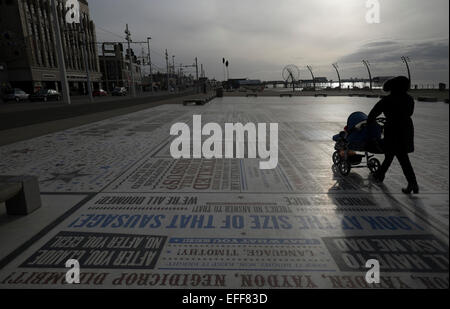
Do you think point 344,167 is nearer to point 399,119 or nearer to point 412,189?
point 412,189

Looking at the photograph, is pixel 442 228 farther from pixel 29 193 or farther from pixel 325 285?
pixel 29 193

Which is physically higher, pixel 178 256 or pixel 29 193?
pixel 29 193

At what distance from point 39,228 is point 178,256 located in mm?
1966

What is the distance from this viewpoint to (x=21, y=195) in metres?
3.81

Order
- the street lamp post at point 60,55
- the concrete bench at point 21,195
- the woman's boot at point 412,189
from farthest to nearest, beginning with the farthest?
the street lamp post at point 60,55, the woman's boot at point 412,189, the concrete bench at point 21,195

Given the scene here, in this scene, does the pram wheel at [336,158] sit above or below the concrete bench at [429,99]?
below

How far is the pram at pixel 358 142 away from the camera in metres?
4.75

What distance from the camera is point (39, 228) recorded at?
3.49 meters

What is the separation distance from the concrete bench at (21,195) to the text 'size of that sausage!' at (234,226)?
39 cm

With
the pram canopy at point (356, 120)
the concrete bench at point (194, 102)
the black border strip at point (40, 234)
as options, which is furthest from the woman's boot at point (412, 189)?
the concrete bench at point (194, 102)

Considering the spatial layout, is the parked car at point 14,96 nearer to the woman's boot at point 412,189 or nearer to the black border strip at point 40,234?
the black border strip at point 40,234
